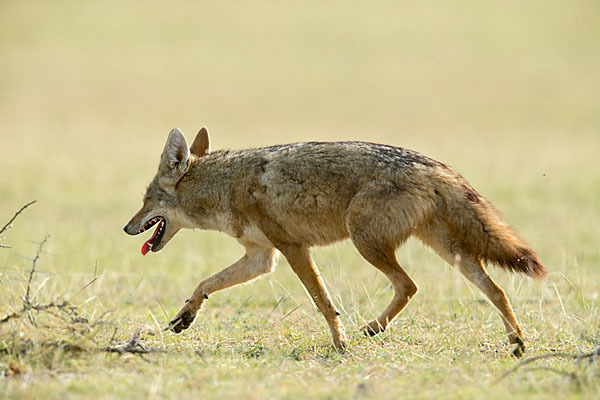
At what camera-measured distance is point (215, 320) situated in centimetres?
861

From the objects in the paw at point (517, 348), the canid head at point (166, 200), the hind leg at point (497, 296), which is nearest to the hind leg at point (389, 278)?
the hind leg at point (497, 296)

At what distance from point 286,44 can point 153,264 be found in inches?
1120

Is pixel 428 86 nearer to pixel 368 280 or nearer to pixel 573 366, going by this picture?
pixel 368 280

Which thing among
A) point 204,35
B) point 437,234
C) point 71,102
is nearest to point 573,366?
point 437,234

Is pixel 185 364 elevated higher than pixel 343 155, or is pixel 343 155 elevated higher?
pixel 343 155

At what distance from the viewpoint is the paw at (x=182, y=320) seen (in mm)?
7703

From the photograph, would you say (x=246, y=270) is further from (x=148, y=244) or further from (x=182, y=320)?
(x=148, y=244)

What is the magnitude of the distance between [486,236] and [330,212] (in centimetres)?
139

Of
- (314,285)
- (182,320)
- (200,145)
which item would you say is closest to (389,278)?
(314,285)

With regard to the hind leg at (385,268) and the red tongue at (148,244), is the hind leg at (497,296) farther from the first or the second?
the red tongue at (148,244)

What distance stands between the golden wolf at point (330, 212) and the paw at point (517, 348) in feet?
0.05

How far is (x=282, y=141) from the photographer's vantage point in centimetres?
2550

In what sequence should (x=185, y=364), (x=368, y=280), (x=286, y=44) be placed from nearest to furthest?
1. (x=185, y=364)
2. (x=368, y=280)
3. (x=286, y=44)

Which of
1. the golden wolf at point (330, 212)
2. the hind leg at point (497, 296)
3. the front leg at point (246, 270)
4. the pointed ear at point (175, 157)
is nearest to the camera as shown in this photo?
the hind leg at point (497, 296)
